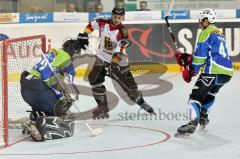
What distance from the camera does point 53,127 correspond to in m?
5.41

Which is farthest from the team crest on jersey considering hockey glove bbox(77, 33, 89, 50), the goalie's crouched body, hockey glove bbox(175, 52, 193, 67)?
hockey glove bbox(175, 52, 193, 67)

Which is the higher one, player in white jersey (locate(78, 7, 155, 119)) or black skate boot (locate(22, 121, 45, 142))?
player in white jersey (locate(78, 7, 155, 119))

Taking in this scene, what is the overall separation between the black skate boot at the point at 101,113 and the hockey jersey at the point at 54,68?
1.22 metres

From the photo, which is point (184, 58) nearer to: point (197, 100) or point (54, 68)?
point (197, 100)

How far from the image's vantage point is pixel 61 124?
5.48m

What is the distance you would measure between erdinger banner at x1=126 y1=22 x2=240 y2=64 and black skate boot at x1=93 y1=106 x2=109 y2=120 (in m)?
3.76

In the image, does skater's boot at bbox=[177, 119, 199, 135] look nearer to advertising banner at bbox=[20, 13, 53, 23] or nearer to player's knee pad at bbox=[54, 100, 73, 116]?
player's knee pad at bbox=[54, 100, 73, 116]

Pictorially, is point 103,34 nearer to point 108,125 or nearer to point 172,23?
point 108,125

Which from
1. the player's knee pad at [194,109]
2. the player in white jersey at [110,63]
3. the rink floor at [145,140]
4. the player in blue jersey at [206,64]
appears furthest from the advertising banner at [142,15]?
the player's knee pad at [194,109]

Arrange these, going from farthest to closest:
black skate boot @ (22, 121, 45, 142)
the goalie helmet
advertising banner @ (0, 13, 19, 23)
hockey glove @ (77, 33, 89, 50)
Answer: advertising banner @ (0, 13, 19, 23) < hockey glove @ (77, 33, 89, 50) < the goalie helmet < black skate boot @ (22, 121, 45, 142)

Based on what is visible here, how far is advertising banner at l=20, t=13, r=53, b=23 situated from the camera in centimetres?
1012

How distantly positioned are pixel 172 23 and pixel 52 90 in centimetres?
536

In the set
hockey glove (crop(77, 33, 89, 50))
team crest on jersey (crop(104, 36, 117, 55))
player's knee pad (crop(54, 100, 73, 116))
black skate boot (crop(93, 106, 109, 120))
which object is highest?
hockey glove (crop(77, 33, 89, 50))

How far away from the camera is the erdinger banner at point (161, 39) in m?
10.5
